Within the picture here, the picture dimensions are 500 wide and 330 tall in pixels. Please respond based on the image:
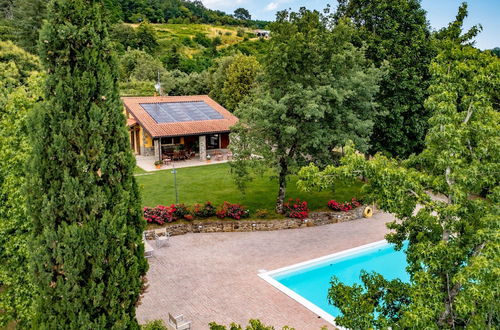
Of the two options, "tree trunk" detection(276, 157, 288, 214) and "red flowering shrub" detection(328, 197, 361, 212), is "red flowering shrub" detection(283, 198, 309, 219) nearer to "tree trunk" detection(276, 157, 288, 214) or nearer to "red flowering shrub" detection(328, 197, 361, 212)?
"tree trunk" detection(276, 157, 288, 214)

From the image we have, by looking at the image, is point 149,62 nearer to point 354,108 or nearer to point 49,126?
point 354,108

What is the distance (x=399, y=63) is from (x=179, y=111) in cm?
1985

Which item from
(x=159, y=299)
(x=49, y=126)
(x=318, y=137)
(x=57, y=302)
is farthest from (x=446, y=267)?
(x=318, y=137)

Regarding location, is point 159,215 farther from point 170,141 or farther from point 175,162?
point 170,141

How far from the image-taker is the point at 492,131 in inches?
262

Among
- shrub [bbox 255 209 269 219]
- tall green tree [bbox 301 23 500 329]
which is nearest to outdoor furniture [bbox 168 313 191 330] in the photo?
tall green tree [bbox 301 23 500 329]

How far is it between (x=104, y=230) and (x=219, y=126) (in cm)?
2720

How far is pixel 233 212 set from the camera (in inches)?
768

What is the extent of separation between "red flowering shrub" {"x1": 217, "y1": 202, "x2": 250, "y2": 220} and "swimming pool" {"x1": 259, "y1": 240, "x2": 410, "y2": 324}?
487 cm

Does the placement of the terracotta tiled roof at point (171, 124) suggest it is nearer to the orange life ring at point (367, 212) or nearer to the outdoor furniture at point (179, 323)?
the orange life ring at point (367, 212)

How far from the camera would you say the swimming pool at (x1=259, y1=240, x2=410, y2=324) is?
1411 centimetres

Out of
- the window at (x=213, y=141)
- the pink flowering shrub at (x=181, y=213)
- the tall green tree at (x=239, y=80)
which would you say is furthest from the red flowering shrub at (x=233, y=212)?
the tall green tree at (x=239, y=80)

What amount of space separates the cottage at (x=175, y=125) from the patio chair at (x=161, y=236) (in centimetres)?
1339

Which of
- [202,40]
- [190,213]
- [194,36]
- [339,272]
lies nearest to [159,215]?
[190,213]
